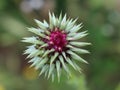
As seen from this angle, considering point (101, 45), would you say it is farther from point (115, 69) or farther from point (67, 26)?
point (67, 26)

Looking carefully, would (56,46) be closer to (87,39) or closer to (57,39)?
(57,39)

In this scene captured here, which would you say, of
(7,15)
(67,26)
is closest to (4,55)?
(7,15)

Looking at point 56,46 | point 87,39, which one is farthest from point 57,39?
point 87,39

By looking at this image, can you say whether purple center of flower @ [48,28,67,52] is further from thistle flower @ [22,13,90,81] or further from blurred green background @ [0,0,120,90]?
blurred green background @ [0,0,120,90]

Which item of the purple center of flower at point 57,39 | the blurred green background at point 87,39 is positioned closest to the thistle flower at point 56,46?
the purple center of flower at point 57,39

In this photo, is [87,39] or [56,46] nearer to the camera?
[56,46]

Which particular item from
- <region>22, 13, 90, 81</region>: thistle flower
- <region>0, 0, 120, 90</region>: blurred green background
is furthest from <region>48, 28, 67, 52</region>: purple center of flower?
<region>0, 0, 120, 90</region>: blurred green background

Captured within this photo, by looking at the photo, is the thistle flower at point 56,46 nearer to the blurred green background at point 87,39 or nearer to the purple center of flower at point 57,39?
the purple center of flower at point 57,39
